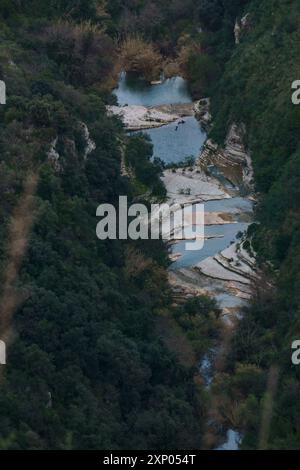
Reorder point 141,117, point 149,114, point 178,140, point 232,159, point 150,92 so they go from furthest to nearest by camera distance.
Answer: point 150,92, point 149,114, point 141,117, point 178,140, point 232,159

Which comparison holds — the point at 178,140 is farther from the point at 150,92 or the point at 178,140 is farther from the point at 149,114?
the point at 150,92

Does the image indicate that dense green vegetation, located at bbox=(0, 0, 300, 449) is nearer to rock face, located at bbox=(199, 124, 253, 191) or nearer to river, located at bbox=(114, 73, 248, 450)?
rock face, located at bbox=(199, 124, 253, 191)

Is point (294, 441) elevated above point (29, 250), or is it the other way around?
point (29, 250)

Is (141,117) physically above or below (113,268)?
above

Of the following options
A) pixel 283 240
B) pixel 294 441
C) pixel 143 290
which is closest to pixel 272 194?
pixel 283 240

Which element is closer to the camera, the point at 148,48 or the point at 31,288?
the point at 31,288

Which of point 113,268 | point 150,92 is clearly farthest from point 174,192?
point 150,92
